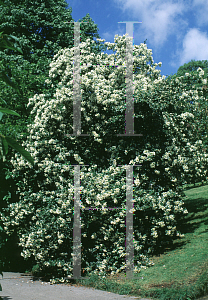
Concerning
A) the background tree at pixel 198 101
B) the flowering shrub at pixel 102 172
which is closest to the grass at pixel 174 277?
the flowering shrub at pixel 102 172

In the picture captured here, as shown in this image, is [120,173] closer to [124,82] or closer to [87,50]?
[124,82]

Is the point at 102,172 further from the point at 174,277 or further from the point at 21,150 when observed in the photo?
the point at 21,150

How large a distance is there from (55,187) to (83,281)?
2891 mm

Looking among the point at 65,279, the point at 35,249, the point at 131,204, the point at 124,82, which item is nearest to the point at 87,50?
the point at 124,82

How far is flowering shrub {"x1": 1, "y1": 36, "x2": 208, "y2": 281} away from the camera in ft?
29.0

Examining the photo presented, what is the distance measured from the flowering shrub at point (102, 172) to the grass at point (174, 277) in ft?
1.33

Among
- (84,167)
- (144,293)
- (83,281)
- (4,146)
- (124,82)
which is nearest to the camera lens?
(4,146)

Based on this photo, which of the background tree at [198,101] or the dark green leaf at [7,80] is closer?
the dark green leaf at [7,80]

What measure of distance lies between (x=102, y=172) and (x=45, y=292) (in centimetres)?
354

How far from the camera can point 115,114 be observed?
9641 mm

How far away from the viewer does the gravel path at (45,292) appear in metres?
7.42

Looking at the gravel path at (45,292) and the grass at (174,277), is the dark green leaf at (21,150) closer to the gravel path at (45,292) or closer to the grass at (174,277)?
the grass at (174,277)

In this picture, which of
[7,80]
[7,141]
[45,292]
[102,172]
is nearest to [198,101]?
[102,172]

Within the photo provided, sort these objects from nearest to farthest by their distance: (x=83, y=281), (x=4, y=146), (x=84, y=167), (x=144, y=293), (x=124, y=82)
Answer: (x=4, y=146) < (x=144, y=293) < (x=83, y=281) < (x=84, y=167) < (x=124, y=82)
